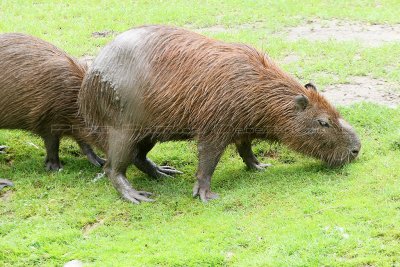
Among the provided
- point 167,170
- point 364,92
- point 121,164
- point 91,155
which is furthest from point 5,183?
point 364,92

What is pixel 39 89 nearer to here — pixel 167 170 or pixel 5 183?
pixel 5 183

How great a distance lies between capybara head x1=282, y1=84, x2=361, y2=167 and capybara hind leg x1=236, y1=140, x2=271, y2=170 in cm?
58

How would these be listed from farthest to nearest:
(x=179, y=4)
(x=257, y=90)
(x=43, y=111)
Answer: (x=179, y=4), (x=43, y=111), (x=257, y=90)

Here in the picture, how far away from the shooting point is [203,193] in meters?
7.99

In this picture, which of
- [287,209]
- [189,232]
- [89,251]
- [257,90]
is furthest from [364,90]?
[89,251]

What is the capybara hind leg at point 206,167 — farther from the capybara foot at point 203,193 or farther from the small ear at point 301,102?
the small ear at point 301,102

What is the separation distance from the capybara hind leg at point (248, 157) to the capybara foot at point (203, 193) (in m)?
0.76

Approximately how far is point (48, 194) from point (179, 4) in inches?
262

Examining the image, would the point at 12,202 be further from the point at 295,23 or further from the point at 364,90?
the point at 295,23

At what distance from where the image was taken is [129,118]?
26.4 feet

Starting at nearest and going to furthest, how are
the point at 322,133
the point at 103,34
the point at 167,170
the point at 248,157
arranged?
the point at 322,133, the point at 248,157, the point at 167,170, the point at 103,34

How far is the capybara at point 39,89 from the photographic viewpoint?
A: 8.71 meters

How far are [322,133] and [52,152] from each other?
11.2 ft

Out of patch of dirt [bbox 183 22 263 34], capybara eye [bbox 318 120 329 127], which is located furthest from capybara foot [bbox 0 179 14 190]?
patch of dirt [bbox 183 22 263 34]
